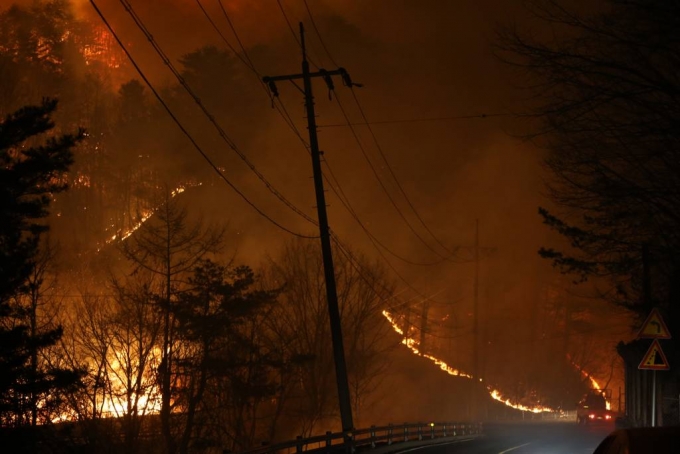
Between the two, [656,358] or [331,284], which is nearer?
[656,358]

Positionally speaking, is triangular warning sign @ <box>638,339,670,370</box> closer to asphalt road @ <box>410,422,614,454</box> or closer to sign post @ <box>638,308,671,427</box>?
sign post @ <box>638,308,671,427</box>

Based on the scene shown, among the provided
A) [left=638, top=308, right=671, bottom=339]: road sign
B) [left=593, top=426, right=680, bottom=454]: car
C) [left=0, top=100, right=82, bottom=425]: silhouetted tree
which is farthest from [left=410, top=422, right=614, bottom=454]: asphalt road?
[left=593, top=426, right=680, bottom=454]: car

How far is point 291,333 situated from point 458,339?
19357mm

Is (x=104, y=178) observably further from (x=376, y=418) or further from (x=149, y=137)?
(x=376, y=418)

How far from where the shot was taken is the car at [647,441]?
8062 mm

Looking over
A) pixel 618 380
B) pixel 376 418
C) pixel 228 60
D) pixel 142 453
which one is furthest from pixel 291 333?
pixel 618 380

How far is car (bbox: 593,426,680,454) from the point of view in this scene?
806 centimetres

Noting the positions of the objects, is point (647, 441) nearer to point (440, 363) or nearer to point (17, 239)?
point (17, 239)

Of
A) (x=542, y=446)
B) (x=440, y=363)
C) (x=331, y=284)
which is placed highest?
(x=331, y=284)

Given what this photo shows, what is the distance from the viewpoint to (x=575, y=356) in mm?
75875

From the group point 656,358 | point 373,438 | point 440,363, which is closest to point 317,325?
point 440,363

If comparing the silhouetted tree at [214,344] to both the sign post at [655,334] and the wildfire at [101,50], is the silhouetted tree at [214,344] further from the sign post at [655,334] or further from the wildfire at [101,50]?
the wildfire at [101,50]

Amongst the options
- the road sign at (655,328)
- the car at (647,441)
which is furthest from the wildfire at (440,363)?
the car at (647,441)

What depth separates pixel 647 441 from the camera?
27.1 feet
